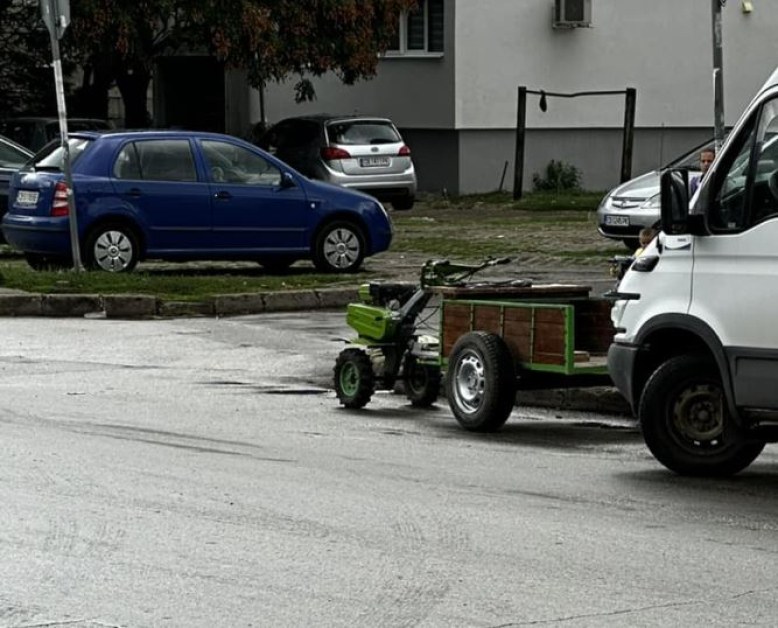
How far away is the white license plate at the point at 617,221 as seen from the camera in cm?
2369

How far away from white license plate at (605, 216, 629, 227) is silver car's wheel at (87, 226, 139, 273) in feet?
19.3

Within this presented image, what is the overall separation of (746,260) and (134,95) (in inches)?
1136

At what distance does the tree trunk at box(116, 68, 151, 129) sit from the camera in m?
37.6

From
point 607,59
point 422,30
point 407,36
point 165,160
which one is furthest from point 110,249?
point 607,59

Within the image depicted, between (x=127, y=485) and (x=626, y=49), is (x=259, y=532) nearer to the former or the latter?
(x=127, y=485)

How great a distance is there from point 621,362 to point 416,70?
92.3 feet

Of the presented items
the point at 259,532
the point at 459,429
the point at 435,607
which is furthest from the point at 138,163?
the point at 435,607

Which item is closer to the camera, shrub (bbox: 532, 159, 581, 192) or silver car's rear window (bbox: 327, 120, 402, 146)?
silver car's rear window (bbox: 327, 120, 402, 146)

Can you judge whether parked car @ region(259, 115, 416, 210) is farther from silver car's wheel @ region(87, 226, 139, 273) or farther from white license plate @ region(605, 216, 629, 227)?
silver car's wheel @ region(87, 226, 139, 273)

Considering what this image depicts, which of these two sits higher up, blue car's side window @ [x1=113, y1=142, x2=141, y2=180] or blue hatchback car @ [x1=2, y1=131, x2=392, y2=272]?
blue car's side window @ [x1=113, y1=142, x2=141, y2=180]

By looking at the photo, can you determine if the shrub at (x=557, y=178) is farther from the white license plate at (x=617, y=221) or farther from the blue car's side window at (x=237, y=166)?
the blue car's side window at (x=237, y=166)

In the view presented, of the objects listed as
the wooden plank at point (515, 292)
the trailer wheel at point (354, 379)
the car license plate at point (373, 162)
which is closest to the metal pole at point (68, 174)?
the trailer wheel at point (354, 379)

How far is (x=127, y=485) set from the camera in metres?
9.79

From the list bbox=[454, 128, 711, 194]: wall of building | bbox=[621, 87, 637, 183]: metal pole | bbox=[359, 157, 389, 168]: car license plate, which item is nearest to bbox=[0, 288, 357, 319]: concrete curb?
bbox=[359, 157, 389, 168]: car license plate
